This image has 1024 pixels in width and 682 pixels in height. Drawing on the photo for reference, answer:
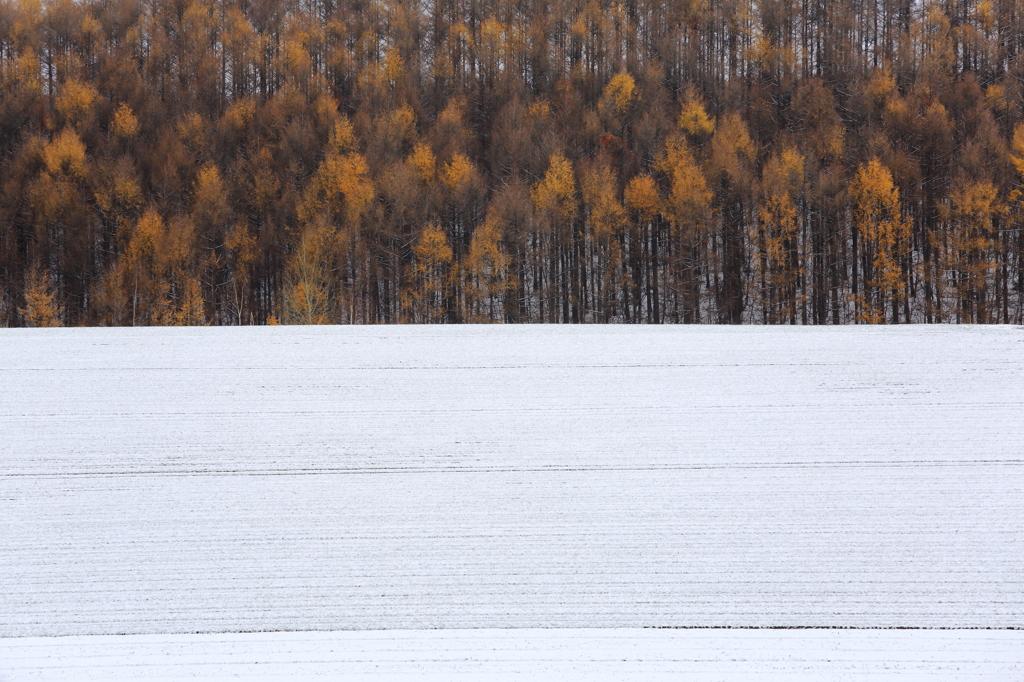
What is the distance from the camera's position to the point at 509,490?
4.54 m

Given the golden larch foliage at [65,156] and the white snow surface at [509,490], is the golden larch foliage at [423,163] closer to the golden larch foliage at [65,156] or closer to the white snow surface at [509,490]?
the golden larch foliage at [65,156]

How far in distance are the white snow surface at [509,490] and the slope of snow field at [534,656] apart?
0.03 m

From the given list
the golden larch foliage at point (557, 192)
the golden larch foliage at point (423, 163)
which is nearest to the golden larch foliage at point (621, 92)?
the golden larch foliage at point (557, 192)

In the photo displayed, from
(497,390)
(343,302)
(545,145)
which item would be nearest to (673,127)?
(545,145)

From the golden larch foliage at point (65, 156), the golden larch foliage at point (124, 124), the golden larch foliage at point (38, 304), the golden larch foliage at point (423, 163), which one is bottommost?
the golden larch foliage at point (38, 304)

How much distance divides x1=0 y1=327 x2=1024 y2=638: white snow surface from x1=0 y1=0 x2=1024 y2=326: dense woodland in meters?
15.7

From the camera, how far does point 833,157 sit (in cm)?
2589

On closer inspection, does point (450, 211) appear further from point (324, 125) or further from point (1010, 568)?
point (1010, 568)

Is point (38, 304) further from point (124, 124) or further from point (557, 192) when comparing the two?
point (557, 192)

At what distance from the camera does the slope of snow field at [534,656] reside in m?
3.26

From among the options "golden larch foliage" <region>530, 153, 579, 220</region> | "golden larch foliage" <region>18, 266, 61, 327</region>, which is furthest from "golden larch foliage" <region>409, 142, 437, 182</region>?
Answer: "golden larch foliage" <region>18, 266, 61, 327</region>

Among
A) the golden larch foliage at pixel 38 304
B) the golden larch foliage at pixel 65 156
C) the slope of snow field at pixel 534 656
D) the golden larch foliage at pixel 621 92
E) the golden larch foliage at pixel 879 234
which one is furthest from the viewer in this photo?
the golden larch foliage at pixel 621 92

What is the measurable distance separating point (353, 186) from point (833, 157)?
17864 millimetres

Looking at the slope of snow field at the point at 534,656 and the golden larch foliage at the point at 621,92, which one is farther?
the golden larch foliage at the point at 621,92
